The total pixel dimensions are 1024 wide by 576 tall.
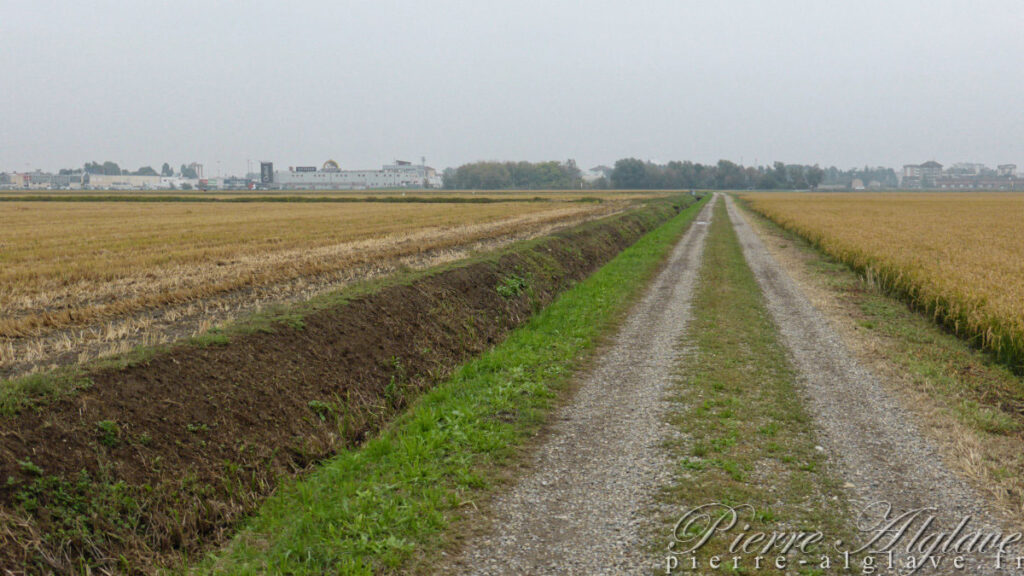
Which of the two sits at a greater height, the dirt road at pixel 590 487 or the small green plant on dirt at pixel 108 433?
the small green plant on dirt at pixel 108 433

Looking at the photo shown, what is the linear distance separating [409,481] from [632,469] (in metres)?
2.32

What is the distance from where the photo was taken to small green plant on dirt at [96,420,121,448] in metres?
6.43

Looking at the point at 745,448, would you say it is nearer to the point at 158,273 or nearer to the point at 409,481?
the point at 409,481

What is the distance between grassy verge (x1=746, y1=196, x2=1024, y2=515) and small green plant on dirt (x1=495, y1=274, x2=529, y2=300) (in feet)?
25.5

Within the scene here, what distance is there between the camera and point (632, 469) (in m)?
6.86

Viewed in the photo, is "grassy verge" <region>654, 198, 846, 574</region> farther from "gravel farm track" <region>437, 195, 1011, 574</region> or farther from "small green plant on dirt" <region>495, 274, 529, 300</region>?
"small green plant on dirt" <region>495, 274, 529, 300</region>

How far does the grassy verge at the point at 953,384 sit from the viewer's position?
6.80 metres

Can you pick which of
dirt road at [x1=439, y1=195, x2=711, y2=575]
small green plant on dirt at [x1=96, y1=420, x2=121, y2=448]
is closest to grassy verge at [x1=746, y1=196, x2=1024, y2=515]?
dirt road at [x1=439, y1=195, x2=711, y2=575]

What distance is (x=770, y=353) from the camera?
11.8 meters

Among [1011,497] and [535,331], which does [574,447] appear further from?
[535,331]

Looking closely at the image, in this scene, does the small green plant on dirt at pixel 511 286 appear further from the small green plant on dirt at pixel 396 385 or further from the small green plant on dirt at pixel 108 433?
the small green plant on dirt at pixel 108 433

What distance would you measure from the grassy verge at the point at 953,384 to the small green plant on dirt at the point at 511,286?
306 inches

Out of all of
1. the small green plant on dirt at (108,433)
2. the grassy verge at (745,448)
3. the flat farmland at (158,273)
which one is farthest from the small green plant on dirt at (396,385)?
the grassy verge at (745,448)

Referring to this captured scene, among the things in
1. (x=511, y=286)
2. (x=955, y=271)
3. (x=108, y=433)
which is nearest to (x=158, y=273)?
(x=511, y=286)
